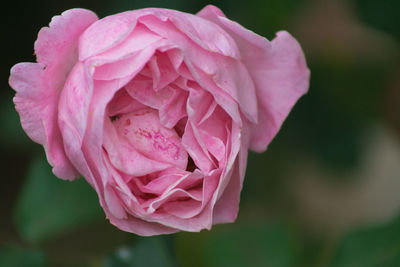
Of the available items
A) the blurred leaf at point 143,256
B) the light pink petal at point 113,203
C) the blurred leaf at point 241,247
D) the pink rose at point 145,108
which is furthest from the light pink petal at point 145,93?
the blurred leaf at point 241,247

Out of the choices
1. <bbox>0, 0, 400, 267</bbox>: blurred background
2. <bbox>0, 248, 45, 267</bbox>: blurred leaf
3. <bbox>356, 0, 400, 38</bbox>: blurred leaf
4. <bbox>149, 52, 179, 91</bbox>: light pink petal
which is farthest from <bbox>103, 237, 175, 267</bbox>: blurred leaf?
<bbox>356, 0, 400, 38</bbox>: blurred leaf

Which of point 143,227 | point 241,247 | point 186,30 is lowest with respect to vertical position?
point 241,247

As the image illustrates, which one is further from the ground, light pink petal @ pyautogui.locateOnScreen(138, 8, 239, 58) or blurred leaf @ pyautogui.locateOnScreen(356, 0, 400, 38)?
light pink petal @ pyautogui.locateOnScreen(138, 8, 239, 58)

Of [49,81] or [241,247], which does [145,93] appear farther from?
[241,247]

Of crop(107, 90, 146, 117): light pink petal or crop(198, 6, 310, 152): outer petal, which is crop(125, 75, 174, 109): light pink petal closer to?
crop(107, 90, 146, 117): light pink petal

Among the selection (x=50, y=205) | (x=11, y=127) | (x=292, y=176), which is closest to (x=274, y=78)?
(x=50, y=205)

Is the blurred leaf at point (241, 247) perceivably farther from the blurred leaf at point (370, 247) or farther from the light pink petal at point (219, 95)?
the light pink petal at point (219, 95)

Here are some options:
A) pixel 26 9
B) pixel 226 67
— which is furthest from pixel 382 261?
pixel 26 9
